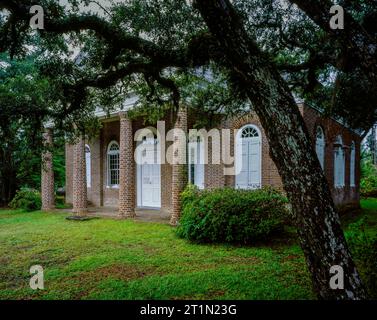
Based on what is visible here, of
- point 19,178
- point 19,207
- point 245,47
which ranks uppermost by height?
point 245,47

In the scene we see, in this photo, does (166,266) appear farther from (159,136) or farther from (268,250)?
(159,136)

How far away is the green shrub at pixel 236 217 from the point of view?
26.1 ft

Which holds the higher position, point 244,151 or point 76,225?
point 244,151

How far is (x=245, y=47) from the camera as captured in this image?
10.6 feet

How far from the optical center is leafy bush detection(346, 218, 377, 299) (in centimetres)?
342

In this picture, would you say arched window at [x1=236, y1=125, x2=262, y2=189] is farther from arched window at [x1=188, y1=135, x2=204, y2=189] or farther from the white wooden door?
arched window at [x1=188, y1=135, x2=204, y2=189]

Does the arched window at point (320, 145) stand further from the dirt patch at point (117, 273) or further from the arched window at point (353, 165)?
the dirt patch at point (117, 273)

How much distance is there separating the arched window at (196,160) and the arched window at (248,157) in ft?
5.59

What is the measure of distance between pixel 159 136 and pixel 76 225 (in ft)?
18.3

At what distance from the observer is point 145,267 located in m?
6.26

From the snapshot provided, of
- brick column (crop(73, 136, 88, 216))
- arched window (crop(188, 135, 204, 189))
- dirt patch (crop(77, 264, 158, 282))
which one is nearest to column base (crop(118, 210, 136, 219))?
brick column (crop(73, 136, 88, 216))

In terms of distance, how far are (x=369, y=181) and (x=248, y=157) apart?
21753mm

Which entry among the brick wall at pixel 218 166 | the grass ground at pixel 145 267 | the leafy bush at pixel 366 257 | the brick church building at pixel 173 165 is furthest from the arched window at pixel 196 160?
the leafy bush at pixel 366 257

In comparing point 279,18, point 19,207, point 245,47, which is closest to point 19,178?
point 19,207
